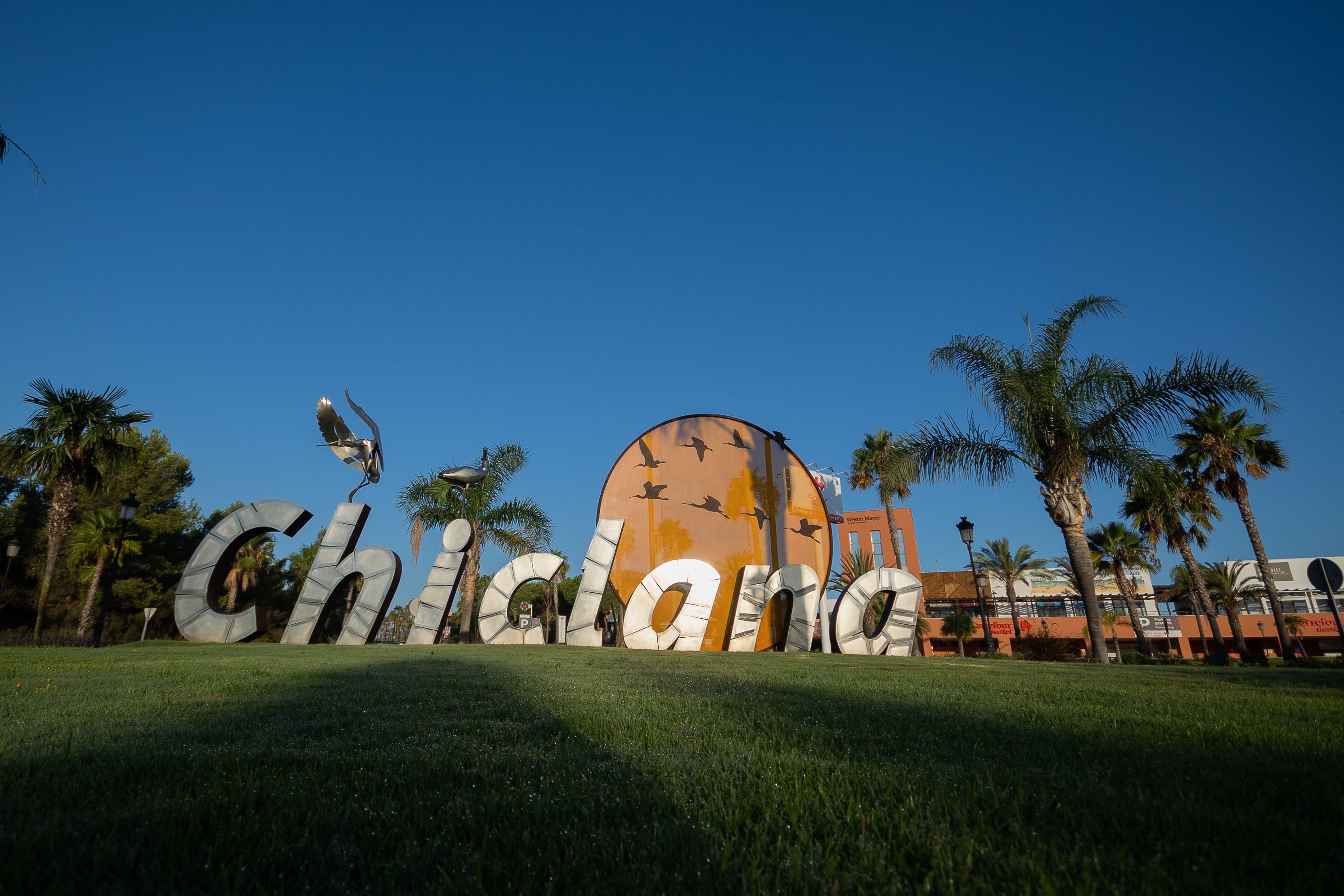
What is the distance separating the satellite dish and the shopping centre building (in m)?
19.9

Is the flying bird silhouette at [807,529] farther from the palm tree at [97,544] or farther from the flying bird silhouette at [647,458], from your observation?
the palm tree at [97,544]

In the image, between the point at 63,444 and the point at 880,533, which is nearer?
the point at 63,444

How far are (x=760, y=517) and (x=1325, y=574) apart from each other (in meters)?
16.4

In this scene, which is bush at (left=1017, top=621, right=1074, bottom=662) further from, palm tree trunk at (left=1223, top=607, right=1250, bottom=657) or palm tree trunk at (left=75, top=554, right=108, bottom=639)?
palm tree trunk at (left=75, top=554, right=108, bottom=639)

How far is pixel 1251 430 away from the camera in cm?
2650

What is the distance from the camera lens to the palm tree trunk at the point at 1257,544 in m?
25.6

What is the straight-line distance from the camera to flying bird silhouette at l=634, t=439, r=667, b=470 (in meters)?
26.6

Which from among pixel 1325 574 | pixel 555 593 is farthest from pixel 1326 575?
pixel 555 593

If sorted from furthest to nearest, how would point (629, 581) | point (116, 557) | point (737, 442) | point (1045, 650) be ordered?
point (737, 442)
point (629, 581)
point (1045, 650)
point (116, 557)

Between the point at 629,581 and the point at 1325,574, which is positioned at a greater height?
the point at 629,581

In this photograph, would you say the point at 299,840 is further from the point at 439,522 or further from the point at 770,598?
the point at 439,522

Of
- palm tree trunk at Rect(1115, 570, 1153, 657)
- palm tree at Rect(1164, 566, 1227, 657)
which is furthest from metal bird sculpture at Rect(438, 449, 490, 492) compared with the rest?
palm tree at Rect(1164, 566, 1227, 657)

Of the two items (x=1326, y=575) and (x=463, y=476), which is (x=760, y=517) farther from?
(x=1326, y=575)

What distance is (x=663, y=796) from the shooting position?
2.48m
